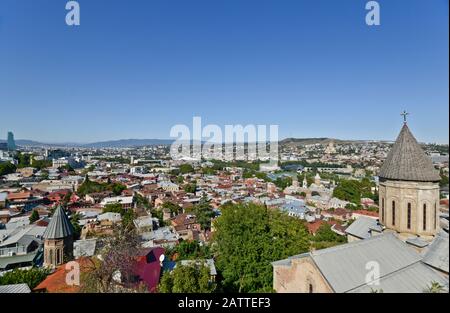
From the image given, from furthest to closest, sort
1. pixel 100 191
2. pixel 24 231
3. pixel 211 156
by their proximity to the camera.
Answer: pixel 211 156 → pixel 100 191 → pixel 24 231

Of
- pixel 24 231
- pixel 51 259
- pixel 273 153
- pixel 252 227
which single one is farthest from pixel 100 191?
pixel 273 153

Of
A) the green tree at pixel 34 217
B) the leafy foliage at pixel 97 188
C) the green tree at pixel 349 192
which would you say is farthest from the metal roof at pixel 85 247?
the green tree at pixel 349 192

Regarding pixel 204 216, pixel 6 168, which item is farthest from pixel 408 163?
A: pixel 6 168

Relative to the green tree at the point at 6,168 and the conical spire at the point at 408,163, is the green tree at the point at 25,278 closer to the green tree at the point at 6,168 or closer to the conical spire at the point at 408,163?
the conical spire at the point at 408,163

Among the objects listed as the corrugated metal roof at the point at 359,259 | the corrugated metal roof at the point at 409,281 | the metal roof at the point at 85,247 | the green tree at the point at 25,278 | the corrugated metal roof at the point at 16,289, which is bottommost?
the metal roof at the point at 85,247
